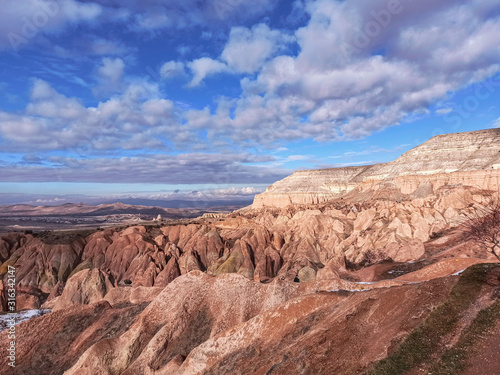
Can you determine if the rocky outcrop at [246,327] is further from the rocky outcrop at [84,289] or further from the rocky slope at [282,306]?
the rocky outcrop at [84,289]

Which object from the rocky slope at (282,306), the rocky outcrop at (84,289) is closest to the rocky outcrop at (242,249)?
the rocky slope at (282,306)

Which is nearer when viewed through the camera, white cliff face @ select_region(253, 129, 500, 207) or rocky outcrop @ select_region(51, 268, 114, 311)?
rocky outcrop @ select_region(51, 268, 114, 311)

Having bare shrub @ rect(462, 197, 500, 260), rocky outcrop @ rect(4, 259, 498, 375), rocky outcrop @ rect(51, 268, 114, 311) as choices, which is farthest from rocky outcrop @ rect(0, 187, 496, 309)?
rocky outcrop @ rect(4, 259, 498, 375)

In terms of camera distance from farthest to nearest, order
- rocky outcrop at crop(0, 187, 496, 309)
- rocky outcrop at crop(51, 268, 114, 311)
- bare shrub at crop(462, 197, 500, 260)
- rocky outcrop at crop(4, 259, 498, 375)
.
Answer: rocky outcrop at crop(0, 187, 496, 309) < rocky outcrop at crop(51, 268, 114, 311) < bare shrub at crop(462, 197, 500, 260) < rocky outcrop at crop(4, 259, 498, 375)

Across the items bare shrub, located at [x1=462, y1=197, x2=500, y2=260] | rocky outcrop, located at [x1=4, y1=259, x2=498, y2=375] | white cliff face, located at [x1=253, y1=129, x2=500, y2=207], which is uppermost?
white cliff face, located at [x1=253, y1=129, x2=500, y2=207]

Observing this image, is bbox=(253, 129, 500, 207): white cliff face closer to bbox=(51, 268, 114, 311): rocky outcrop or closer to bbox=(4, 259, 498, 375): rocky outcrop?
bbox=(4, 259, 498, 375): rocky outcrop

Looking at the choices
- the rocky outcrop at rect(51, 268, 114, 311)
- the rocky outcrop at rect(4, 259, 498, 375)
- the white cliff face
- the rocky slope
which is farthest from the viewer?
the white cliff face

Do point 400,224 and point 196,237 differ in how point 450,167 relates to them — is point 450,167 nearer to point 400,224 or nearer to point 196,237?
point 400,224

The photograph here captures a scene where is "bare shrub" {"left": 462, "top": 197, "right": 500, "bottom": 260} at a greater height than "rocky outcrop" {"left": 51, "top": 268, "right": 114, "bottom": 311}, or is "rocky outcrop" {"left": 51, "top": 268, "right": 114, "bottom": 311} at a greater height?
"bare shrub" {"left": 462, "top": 197, "right": 500, "bottom": 260}

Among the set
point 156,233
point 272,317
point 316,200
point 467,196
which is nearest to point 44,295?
point 156,233
